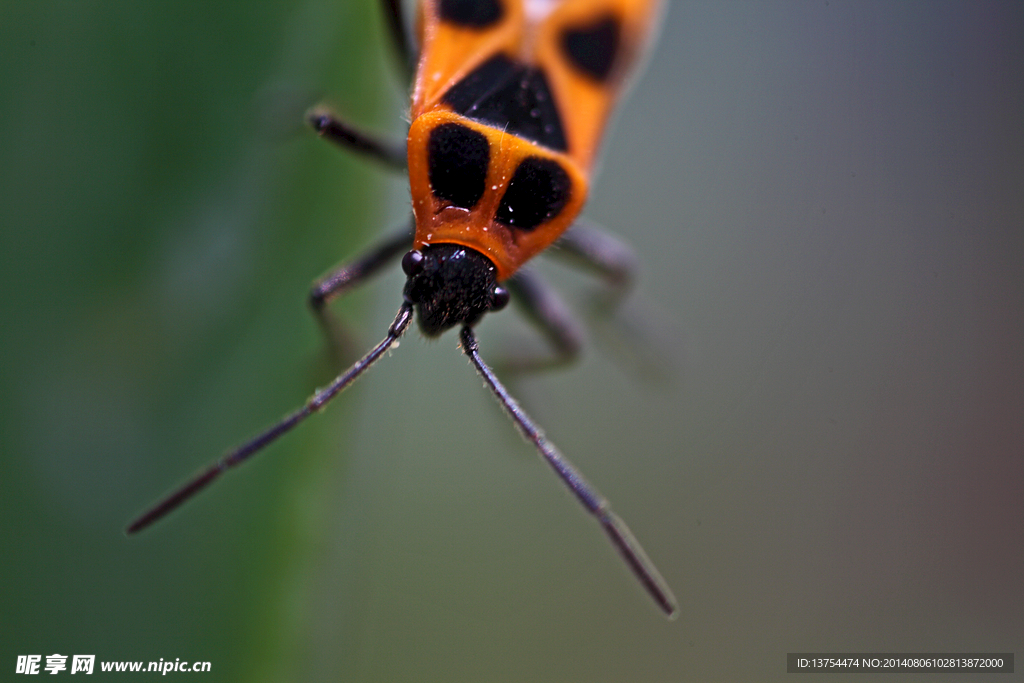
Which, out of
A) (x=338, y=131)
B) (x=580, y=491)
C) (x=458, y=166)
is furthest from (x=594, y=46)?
(x=580, y=491)

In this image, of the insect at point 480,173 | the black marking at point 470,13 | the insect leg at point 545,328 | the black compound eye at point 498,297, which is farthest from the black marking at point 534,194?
the insect leg at point 545,328

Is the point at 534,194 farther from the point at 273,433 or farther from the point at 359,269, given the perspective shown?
the point at 273,433

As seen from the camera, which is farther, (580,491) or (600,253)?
(600,253)

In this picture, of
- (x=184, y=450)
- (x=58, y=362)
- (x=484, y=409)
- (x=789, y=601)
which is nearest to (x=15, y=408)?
(x=58, y=362)

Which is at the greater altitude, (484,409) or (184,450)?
(484,409)

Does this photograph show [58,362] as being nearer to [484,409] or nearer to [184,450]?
[184,450]

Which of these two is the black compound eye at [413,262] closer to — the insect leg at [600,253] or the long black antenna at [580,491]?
the long black antenna at [580,491]

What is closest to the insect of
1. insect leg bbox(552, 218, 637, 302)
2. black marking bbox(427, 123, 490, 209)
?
black marking bbox(427, 123, 490, 209)
